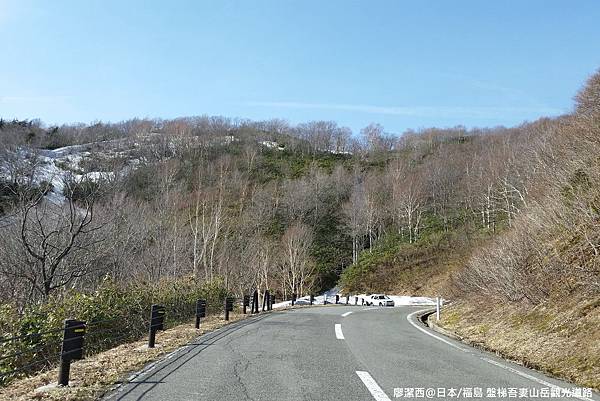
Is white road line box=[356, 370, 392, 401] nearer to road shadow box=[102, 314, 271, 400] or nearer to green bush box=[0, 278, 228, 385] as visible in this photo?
road shadow box=[102, 314, 271, 400]

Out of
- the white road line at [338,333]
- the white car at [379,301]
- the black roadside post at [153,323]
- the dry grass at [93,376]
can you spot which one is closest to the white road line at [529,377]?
the white road line at [338,333]

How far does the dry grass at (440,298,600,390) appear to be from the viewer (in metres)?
7.05

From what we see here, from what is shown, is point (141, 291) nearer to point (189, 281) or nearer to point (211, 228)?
point (189, 281)

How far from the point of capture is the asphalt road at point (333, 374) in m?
5.37

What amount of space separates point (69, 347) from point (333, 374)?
3801mm

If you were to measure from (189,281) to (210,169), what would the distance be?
6089cm

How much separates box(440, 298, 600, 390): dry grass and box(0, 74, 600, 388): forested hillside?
56 cm

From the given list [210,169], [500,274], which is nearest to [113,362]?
[500,274]

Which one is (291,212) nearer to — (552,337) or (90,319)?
(90,319)

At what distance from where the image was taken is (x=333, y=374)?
648 cm

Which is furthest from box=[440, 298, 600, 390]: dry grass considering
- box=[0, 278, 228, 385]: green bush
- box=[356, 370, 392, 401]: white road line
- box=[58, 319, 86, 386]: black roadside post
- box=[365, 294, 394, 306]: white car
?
box=[365, 294, 394, 306]: white car

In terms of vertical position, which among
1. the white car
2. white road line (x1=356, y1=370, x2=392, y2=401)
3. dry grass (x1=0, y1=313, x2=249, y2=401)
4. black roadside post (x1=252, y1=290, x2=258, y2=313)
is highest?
white road line (x1=356, y1=370, x2=392, y2=401)

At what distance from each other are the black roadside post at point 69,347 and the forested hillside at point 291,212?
3.87m

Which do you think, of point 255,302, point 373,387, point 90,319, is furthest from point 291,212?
point 373,387
